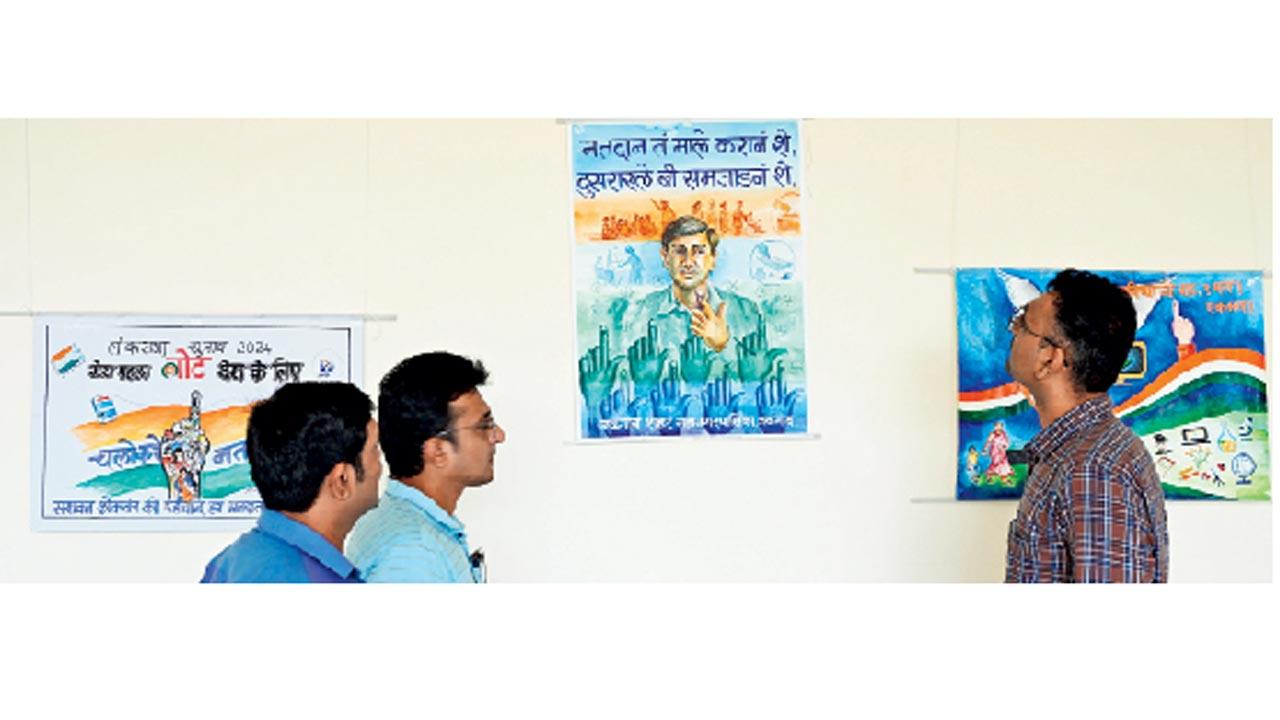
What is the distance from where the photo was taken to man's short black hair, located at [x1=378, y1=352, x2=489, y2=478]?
2.54m

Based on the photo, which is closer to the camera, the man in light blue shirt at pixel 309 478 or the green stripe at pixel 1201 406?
the man in light blue shirt at pixel 309 478

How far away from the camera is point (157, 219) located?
354cm

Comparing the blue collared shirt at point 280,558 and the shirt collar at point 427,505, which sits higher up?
the shirt collar at point 427,505

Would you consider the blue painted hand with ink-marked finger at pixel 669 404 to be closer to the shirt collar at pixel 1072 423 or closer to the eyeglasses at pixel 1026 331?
the eyeglasses at pixel 1026 331

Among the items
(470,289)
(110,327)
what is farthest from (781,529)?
(110,327)

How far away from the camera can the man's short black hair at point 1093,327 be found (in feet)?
8.39

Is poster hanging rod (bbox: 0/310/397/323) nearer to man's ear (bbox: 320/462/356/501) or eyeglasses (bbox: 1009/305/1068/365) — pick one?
man's ear (bbox: 320/462/356/501)

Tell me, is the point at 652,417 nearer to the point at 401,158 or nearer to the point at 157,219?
the point at 401,158

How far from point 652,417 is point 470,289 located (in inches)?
21.9

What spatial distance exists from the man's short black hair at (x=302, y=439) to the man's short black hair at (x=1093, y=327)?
1.27 m

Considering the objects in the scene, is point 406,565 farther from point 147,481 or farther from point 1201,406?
point 1201,406

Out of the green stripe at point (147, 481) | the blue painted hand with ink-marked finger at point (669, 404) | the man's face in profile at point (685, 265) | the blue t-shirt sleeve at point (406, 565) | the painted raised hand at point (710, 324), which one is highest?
the man's face in profile at point (685, 265)

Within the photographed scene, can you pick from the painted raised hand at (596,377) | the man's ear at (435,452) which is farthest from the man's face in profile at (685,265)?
the man's ear at (435,452)

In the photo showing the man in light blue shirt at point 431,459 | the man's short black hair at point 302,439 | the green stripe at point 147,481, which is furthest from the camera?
the green stripe at point 147,481
